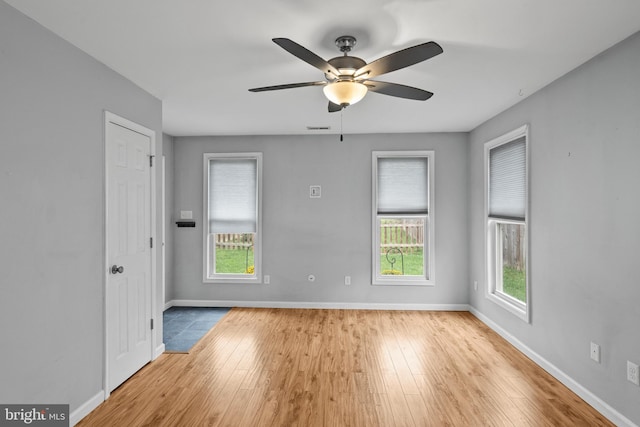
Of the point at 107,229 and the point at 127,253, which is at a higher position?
the point at 107,229

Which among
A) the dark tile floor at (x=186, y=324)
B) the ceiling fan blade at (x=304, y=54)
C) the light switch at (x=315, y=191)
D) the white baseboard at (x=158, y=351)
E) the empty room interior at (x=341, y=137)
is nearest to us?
the ceiling fan blade at (x=304, y=54)

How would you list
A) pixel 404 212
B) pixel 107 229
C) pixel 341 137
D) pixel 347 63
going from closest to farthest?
pixel 347 63
pixel 107 229
pixel 341 137
pixel 404 212

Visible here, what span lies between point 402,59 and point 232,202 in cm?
374

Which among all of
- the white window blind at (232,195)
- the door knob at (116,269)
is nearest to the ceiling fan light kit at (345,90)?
the door knob at (116,269)

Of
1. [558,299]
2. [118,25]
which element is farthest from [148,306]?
[558,299]

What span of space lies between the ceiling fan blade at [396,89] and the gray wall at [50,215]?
201 cm

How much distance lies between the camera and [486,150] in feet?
14.2

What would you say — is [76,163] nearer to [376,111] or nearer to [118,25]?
[118,25]

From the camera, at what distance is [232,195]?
16.9 ft

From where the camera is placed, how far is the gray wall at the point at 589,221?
226cm

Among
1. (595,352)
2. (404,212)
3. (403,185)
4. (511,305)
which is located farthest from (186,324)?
(595,352)

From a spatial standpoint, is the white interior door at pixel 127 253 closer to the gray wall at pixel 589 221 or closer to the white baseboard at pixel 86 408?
the white baseboard at pixel 86 408

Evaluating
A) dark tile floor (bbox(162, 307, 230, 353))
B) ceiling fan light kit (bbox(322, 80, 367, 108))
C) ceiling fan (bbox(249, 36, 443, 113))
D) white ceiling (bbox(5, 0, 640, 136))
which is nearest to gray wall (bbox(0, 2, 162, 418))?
white ceiling (bbox(5, 0, 640, 136))

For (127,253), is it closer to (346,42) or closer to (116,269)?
(116,269)
